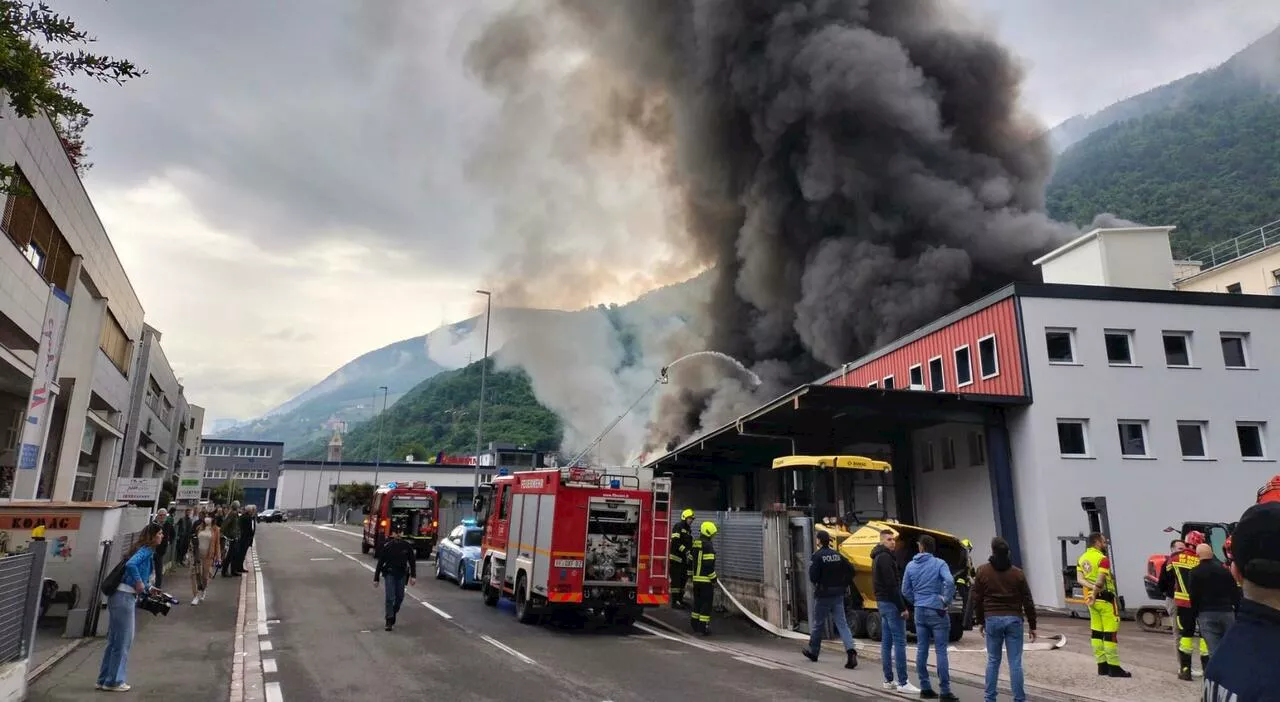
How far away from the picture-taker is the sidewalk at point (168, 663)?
6.90 meters

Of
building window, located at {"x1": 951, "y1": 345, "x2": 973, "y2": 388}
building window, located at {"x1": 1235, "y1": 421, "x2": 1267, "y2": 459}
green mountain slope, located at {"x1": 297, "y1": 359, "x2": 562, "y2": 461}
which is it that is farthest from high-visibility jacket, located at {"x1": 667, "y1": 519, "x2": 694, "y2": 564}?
green mountain slope, located at {"x1": 297, "y1": 359, "x2": 562, "y2": 461}

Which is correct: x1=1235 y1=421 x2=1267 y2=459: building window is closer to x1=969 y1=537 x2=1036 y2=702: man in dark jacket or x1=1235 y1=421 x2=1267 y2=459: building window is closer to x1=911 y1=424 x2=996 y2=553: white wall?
x1=911 y1=424 x2=996 y2=553: white wall

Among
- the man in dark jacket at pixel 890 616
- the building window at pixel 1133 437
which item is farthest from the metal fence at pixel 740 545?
the building window at pixel 1133 437

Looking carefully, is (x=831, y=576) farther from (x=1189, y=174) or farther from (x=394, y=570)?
(x=1189, y=174)

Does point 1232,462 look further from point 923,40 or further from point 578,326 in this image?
point 578,326

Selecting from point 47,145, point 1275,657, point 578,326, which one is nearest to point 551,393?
point 578,326

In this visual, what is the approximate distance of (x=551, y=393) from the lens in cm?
4950

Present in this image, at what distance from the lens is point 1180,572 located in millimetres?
9031

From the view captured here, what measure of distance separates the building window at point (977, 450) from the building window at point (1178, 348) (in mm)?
5382

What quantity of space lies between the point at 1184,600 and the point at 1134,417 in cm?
1145

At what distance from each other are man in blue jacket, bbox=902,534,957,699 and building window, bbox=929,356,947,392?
50.6 ft

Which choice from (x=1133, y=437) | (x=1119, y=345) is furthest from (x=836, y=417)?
(x=1119, y=345)

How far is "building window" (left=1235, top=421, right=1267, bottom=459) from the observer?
1914 centimetres

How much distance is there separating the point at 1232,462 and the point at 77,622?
24775 mm
